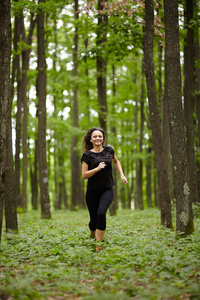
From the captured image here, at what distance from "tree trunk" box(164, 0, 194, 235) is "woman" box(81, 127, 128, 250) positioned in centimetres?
123

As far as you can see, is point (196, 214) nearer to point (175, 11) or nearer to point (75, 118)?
point (175, 11)

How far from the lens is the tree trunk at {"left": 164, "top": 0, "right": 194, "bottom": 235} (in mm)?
7133

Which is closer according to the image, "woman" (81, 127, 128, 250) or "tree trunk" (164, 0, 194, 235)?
"woman" (81, 127, 128, 250)

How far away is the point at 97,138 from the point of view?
7.29 metres

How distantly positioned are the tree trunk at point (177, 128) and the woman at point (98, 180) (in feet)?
4.03

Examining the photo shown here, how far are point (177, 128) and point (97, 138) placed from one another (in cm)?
174

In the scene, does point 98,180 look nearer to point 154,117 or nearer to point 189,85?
point 154,117

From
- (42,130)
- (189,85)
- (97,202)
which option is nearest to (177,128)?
(97,202)

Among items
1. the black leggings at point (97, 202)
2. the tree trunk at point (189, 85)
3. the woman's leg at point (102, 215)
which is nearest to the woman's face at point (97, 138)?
the black leggings at point (97, 202)

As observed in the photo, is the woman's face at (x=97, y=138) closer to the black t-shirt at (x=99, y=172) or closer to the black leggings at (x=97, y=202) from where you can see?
the black t-shirt at (x=99, y=172)

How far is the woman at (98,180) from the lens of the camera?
675 cm

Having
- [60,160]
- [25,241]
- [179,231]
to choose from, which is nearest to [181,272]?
[179,231]

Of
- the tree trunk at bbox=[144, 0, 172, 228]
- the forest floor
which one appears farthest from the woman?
the tree trunk at bbox=[144, 0, 172, 228]

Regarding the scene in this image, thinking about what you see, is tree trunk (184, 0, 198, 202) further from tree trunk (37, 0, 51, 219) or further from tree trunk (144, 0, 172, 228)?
tree trunk (37, 0, 51, 219)
